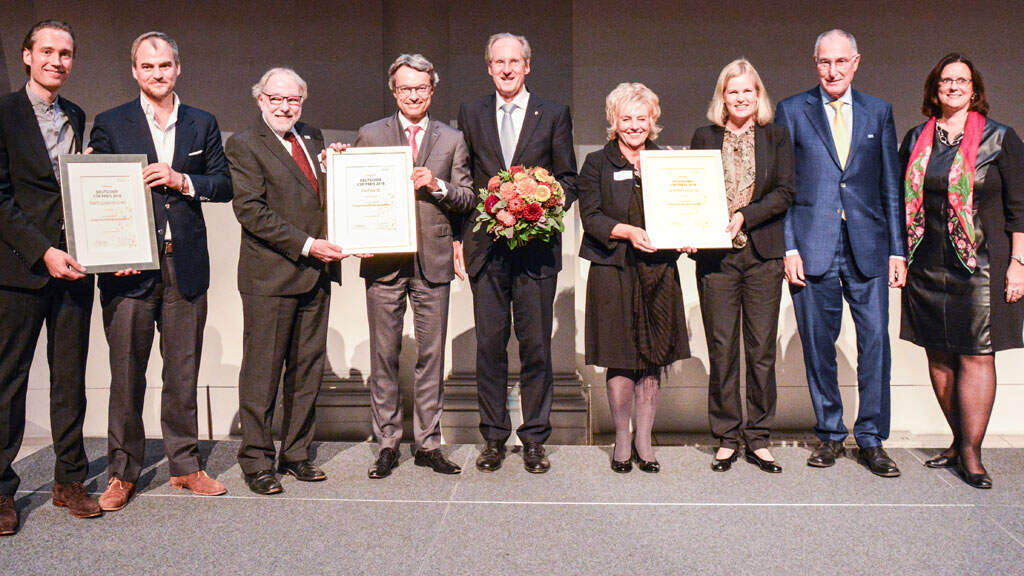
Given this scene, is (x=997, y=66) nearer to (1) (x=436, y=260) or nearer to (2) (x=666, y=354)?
(2) (x=666, y=354)

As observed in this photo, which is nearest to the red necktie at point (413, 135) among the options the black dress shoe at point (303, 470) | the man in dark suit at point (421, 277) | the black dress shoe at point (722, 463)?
the man in dark suit at point (421, 277)

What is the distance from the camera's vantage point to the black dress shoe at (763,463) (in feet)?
11.6

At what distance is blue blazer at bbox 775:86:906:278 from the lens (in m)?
3.51

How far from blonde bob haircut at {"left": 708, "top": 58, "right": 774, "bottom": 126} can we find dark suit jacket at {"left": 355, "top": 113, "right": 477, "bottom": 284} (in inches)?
45.2

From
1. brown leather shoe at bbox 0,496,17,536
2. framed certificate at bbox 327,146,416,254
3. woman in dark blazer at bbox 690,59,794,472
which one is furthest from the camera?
woman in dark blazer at bbox 690,59,794,472

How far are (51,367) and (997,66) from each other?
17.3 ft

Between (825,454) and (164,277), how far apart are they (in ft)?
9.91

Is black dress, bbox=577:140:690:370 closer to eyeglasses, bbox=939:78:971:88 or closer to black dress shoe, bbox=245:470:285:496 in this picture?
eyeglasses, bbox=939:78:971:88

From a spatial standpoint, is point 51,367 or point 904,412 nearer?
point 51,367

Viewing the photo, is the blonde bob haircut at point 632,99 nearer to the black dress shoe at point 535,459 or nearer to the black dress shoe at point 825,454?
the black dress shoe at point 535,459

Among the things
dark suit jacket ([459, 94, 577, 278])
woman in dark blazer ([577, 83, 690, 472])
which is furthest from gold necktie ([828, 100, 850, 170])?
dark suit jacket ([459, 94, 577, 278])

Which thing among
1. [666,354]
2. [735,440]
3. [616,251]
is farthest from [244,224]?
[735,440]

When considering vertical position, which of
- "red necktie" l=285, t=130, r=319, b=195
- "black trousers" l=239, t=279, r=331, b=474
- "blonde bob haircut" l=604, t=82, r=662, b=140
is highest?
"blonde bob haircut" l=604, t=82, r=662, b=140

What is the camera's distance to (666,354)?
11.4 ft
